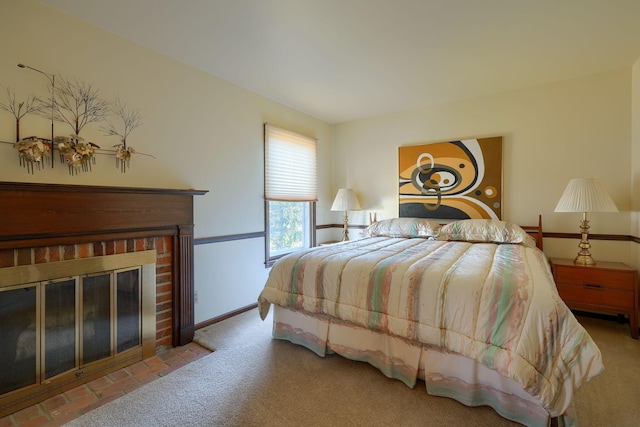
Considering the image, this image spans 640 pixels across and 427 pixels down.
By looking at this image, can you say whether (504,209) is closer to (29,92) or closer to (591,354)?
(591,354)

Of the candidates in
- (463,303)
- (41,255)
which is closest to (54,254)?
(41,255)

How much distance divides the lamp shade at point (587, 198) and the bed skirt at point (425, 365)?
1925mm

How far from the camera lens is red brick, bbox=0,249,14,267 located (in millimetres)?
1620

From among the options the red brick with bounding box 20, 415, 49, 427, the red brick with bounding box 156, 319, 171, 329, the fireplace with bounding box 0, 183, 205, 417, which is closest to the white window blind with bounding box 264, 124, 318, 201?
the fireplace with bounding box 0, 183, 205, 417

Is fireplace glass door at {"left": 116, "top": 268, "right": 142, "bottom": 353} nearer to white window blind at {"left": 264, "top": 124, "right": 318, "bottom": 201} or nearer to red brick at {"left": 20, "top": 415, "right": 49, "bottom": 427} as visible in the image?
red brick at {"left": 20, "top": 415, "right": 49, "bottom": 427}

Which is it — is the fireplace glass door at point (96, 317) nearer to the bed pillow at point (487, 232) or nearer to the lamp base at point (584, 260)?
the bed pillow at point (487, 232)

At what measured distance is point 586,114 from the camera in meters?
2.95

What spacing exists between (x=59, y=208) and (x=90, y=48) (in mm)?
1192

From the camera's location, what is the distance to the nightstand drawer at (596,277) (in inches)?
96.2

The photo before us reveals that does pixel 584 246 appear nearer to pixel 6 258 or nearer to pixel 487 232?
pixel 487 232

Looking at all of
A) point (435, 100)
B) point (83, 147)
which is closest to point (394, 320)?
point (83, 147)

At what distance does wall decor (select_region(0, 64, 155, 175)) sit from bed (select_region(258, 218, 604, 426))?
1561 millimetres

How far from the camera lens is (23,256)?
1691mm

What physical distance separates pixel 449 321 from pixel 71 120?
2768 millimetres
